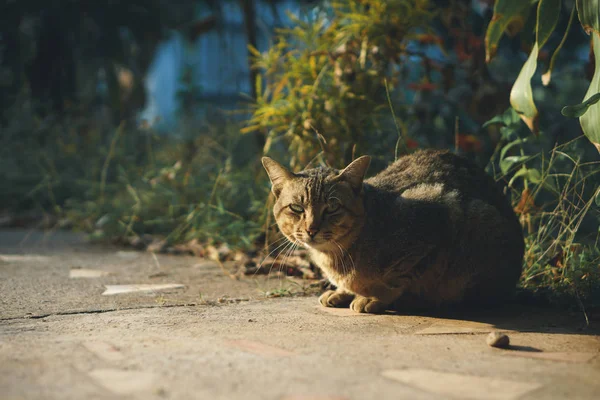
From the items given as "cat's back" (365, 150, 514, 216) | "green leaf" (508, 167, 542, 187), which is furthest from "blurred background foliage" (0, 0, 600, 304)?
"cat's back" (365, 150, 514, 216)

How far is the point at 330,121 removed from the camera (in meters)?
4.13

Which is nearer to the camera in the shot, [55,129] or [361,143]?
[361,143]

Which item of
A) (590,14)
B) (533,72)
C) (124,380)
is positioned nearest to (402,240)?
(533,72)

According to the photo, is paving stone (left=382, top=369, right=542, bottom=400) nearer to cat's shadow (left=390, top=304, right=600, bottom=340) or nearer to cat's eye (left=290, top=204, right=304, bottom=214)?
cat's shadow (left=390, top=304, right=600, bottom=340)

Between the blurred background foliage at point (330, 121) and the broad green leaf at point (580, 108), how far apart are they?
0.42 metres

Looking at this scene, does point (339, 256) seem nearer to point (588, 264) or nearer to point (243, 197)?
point (588, 264)

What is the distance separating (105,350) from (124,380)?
1.08 feet

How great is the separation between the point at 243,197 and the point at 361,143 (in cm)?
108

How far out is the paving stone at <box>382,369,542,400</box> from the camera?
1.72m

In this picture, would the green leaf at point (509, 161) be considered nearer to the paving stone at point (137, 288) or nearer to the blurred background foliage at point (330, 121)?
the blurred background foliage at point (330, 121)

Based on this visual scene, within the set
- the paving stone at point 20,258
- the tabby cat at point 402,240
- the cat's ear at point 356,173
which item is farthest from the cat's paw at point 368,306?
the paving stone at point 20,258

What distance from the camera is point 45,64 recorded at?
6496 millimetres

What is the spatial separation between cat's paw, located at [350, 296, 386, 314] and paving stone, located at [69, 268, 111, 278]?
1616 millimetres

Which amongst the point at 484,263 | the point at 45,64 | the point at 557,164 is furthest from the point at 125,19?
the point at 484,263
